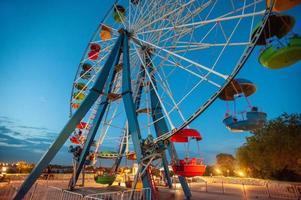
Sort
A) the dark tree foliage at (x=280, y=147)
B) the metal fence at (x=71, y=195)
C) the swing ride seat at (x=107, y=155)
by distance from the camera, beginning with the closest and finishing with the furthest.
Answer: the metal fence at (x=71, y=195), the swing ride seat at (x=107, y=155), the dark tree foliage at (x=280, y=147)

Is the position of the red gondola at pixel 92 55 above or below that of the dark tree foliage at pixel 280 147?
above

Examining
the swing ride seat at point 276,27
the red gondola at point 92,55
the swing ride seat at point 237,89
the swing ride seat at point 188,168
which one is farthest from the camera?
the red gondola at point 92,55

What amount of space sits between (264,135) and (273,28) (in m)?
21.6

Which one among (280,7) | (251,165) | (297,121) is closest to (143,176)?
(280,7)

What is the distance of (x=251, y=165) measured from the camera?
28.2 m

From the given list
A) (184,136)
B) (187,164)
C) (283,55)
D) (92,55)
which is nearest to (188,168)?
(187,164)

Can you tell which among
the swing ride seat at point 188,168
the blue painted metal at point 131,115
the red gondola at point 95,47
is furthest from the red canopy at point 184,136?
the red gondola at point 95,47

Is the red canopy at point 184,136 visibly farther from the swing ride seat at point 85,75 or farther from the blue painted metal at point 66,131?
the swing ride seat at point 85,75

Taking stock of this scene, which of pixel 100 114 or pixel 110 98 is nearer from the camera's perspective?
pixel 100 114

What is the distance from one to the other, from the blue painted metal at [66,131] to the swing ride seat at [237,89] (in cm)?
671

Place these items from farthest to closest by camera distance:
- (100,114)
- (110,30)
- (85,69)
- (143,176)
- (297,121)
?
1. (297,121)
2. (85,69)
3. (110,30)
4. (100,114)
5. (143,176)

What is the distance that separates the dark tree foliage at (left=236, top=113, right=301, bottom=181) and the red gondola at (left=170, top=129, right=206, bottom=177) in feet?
51.1

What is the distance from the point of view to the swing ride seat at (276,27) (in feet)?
19.2

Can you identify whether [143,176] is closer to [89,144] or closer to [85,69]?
[89,144]
